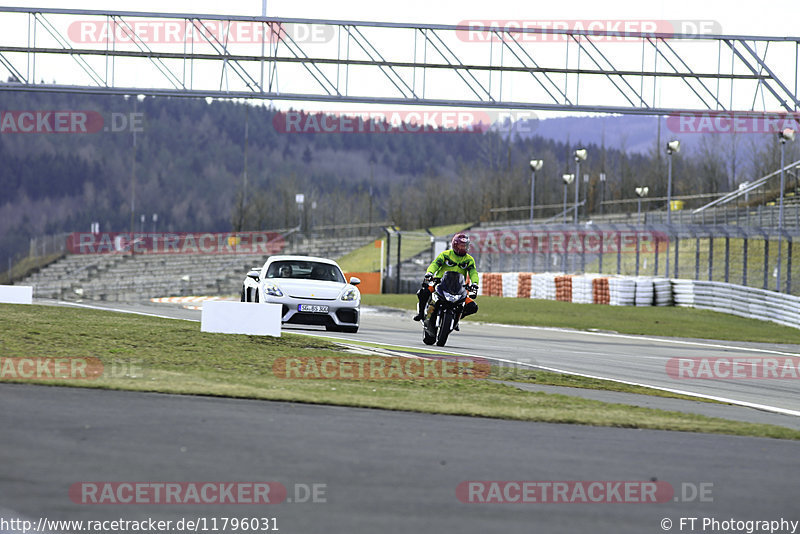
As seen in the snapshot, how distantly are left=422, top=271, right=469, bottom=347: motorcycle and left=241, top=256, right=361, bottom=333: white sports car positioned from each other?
229 cm

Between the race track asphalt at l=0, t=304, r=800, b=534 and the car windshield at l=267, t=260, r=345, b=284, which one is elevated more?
the car windshield at l=267, t=260, r=345, b=284

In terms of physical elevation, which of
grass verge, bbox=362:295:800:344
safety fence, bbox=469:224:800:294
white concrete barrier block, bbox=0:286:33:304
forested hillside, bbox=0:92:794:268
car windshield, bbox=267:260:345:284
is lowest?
grass verge, bbox=362:295:800:344

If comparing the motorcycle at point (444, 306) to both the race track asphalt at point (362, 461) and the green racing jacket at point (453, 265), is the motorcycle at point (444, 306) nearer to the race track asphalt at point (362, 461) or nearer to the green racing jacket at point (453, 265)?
the green racing jacket at point (453, 265)

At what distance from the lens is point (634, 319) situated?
32.2 m

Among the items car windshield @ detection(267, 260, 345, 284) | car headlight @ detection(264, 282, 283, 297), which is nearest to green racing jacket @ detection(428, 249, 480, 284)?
car headlight @ detection(264, 282, 283, 297)

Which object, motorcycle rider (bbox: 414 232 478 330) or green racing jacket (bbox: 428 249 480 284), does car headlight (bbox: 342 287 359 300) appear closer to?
motorcycle rider (bbox: 414 232 478 330)

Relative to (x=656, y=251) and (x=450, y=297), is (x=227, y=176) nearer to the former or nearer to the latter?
(x=656, y=251)

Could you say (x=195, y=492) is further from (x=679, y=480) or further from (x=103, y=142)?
(x=103, y=142)

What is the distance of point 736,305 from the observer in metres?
33.4

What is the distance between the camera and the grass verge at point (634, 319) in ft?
90.2

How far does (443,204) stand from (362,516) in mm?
116895

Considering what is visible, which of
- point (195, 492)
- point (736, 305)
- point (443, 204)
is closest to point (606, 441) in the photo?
point (195, 492)

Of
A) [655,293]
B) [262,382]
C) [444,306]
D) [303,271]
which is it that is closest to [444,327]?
[444,306]

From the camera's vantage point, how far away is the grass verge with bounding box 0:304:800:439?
26.9ft
